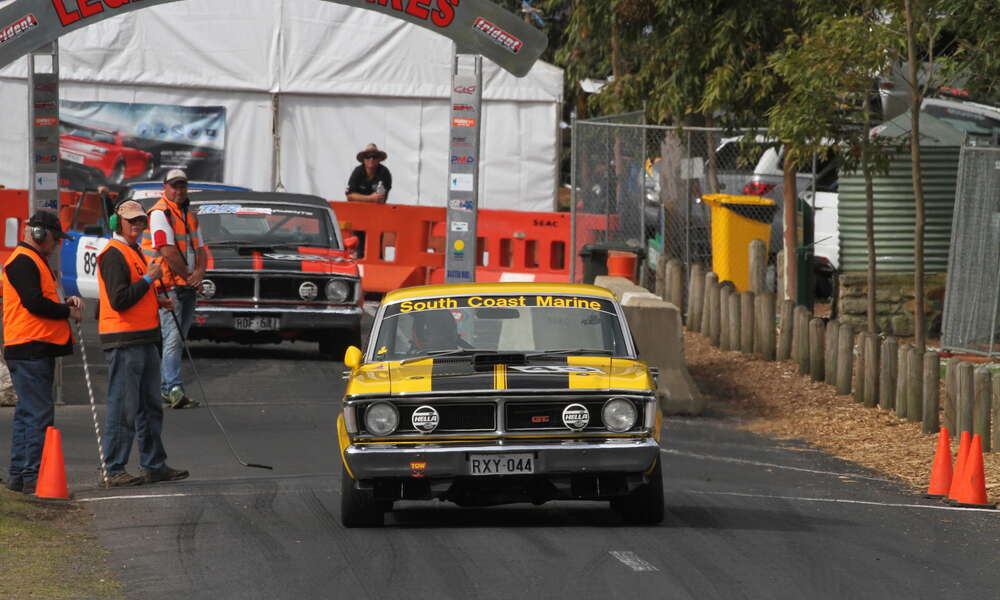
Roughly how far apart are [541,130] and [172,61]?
617 cm

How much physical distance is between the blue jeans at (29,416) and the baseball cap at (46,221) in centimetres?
87

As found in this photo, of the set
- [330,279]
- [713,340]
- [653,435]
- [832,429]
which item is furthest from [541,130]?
[653,435]

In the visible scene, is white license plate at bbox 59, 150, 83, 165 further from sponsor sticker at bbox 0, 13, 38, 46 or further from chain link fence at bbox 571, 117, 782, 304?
sponsor sticker at bbox 0, 13, 38, 46

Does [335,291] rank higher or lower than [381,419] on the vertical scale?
higher

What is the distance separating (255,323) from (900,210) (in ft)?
30.7

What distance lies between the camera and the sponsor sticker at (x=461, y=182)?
56.5 feet

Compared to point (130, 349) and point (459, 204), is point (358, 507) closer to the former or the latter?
point (130, 349)

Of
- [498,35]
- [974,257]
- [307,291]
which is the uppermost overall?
[498,35]

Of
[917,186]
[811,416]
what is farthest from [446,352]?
[917,186]

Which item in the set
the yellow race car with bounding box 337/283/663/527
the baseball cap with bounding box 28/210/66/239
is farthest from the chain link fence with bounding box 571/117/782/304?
→ the yellow race car with bounding box 337/283/663/527

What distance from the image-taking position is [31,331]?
38.4ft

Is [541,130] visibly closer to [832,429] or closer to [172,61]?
[172,61]

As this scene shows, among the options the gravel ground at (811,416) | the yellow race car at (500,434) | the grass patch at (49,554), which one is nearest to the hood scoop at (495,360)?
the yellow race car at (500,434)

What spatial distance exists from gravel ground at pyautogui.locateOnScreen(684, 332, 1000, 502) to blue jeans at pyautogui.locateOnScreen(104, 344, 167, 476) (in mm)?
5620
